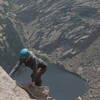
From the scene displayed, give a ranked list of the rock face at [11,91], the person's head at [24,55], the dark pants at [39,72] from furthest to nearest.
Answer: the dark pants at [39,72] < the person's head at [24,55] < the rock face at [11,91]

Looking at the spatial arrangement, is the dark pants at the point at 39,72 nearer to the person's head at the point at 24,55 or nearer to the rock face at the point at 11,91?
the rock face at the point at 11,91

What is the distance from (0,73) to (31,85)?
12.0ft

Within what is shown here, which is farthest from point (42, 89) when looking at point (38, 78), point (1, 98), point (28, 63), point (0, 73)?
point (1, 98)

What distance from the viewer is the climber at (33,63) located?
2659 centimetres

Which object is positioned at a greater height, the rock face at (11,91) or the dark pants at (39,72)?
the rock face at (11,91)

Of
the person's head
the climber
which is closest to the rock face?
the climber

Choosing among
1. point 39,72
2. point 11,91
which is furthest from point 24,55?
point 11,91

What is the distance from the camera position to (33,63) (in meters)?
27.7

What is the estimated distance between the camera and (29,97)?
26422mm

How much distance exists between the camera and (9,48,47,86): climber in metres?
26.6

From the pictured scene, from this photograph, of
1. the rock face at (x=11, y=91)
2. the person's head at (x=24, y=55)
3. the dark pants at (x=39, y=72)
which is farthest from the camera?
the dark pants at (x=39, y=72)

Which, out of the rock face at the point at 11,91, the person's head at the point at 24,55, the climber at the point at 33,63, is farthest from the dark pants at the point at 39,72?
the person's head at the point at 24,55

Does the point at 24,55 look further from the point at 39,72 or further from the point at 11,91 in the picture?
the point at 11,91

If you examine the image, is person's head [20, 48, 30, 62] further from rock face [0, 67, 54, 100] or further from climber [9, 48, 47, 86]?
rock face [0, 67, 54, 100]
